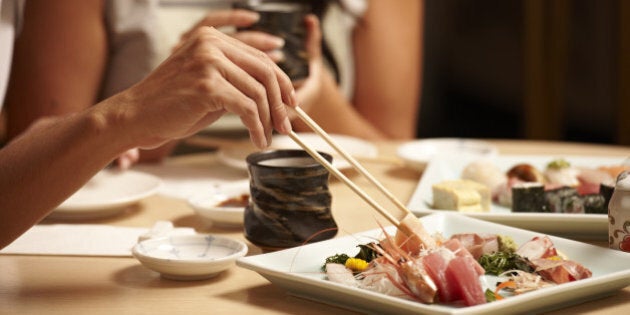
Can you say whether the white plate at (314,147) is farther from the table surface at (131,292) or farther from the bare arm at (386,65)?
the bare arm at (386,65)

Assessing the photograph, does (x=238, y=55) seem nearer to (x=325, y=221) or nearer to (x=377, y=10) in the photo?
(x=325, y=221)

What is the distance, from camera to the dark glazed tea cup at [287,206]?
142 centimetres

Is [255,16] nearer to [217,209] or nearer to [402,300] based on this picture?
[217,209]

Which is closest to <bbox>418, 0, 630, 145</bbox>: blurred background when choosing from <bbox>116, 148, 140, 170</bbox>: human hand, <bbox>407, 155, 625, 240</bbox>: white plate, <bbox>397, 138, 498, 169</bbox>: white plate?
<bbox>397, 138, 498, 169</bbox>: white plate

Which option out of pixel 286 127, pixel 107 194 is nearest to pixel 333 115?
pixel 107 194

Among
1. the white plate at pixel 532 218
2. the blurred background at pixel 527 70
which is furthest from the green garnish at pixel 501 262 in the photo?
the blurred background at pixel 527 70

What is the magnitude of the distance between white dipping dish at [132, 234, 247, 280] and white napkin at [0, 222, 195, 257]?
10cm

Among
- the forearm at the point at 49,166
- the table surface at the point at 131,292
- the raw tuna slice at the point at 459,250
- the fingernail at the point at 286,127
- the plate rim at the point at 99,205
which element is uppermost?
the fingernail at the point at 286,127

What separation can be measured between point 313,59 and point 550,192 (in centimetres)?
97

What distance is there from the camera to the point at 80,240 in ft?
5.01

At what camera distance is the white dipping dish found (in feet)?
4.21

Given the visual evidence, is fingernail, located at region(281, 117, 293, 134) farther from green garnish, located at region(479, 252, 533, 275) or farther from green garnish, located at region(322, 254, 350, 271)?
green garnish, located at region(479, 252, 533, 275)

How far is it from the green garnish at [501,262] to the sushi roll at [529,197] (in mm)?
348

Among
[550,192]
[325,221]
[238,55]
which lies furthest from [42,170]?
[550,192]
